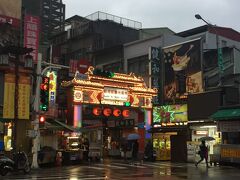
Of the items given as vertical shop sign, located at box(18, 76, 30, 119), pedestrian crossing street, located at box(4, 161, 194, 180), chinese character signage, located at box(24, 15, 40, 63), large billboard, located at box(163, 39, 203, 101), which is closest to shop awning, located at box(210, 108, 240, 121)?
pedestrian crossing street, located at box(4, 161, 194, 180)

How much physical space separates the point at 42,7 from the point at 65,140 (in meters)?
34.4

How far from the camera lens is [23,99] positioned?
28812 millimetres

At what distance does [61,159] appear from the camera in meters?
31.6

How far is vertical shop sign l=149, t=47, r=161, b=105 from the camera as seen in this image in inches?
1625

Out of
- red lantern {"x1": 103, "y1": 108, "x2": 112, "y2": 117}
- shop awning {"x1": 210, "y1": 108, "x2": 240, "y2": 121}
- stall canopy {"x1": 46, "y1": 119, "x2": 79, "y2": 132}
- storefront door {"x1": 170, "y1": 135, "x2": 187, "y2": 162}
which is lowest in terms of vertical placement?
storefront door {"x1": 170, "y1": 135, "x2": 187, "y2": 162}

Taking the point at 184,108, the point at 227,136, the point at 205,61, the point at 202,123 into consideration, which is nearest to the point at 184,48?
the point at 205,61

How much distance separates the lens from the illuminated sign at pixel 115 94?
1446 inches

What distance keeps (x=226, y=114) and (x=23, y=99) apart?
47.2ft

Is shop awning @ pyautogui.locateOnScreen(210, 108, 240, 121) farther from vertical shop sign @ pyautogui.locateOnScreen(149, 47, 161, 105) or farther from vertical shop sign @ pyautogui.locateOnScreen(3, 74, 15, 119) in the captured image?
vertical shop sign @ pyautogui.locateOnScreen(3, 74, 15, 119)

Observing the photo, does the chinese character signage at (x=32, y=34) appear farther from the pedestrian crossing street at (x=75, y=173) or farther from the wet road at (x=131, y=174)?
the wet road at (x=131, y=174)

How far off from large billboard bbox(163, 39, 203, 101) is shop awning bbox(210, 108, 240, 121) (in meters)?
7.15

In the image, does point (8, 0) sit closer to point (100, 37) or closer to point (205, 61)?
point (100, 37)

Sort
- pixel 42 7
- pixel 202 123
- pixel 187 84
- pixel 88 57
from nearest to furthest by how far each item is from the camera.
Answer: pixel 202 123, pixel 187 84, pixel 88 57, pixel 42 7

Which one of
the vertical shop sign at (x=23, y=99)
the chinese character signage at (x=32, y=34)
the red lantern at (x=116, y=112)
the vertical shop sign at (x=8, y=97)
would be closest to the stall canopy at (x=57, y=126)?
the vertical shop sign at (x=23, y=99)
